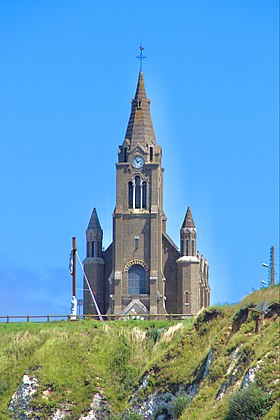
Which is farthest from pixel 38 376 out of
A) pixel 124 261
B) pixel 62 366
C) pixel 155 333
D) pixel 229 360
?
pixel 124 261

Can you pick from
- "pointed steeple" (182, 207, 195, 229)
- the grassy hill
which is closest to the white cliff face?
the grassy hill

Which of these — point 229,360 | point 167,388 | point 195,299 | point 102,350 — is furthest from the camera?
point 195,299

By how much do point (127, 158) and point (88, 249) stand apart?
8.35m

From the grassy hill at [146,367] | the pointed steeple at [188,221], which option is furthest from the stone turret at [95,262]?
the grassy hill at [146,367]

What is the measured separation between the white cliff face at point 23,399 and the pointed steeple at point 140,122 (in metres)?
44.5

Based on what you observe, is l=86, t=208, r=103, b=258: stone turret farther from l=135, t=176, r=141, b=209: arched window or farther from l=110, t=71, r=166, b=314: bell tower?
l=135, t=176, r=141, b=209: arched window

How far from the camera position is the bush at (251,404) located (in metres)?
41.4

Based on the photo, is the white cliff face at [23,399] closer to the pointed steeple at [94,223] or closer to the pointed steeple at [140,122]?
the pointed steeple at [94,223]

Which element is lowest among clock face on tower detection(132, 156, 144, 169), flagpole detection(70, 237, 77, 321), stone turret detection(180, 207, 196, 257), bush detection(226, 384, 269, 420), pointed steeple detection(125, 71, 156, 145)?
bush detection(226, 384, 269, 420)

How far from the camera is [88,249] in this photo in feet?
347

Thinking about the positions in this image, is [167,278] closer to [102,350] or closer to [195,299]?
[195,299]

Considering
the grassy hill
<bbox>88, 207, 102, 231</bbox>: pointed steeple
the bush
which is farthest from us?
<bbox>88, 207, 102, 231</bbox>: pointed steeple

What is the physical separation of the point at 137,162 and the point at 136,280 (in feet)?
32.9

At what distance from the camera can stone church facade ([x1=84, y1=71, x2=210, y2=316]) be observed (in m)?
103
